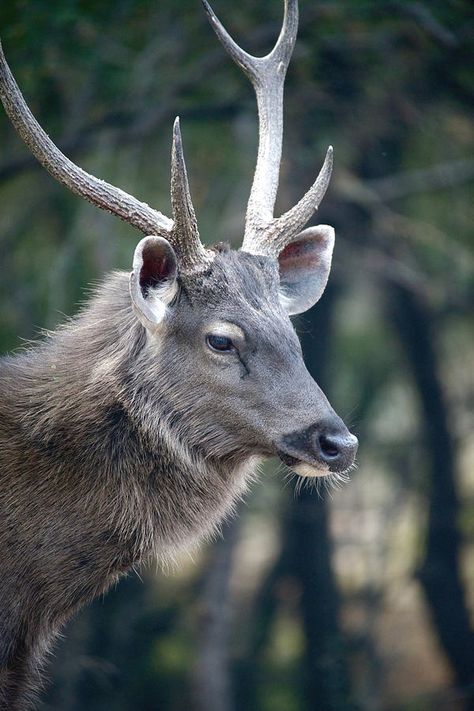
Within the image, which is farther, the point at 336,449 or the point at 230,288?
the point at 230,288

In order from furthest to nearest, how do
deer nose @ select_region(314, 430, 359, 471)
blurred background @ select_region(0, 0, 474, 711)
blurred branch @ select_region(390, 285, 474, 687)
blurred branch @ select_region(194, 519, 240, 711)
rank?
blurred branch @ select_region(390, 285, 474, 687)
blurred branch @ select_region(194, 519, 240, 711)
blurred background @ select_region(0, 0, 474, 711)
deer nose @ select_region(314, 430, 359, 471)

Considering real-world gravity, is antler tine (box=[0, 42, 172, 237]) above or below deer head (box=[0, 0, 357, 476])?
above

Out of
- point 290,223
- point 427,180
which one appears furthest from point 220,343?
point 427,180

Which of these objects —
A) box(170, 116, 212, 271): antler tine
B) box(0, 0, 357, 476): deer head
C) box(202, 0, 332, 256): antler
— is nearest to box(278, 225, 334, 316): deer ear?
box(202, 0, 332, 256): antler

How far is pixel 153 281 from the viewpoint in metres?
5.21

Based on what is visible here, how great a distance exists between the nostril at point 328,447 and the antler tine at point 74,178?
1.32 metres

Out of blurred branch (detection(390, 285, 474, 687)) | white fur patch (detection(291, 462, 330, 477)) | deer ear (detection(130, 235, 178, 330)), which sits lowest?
blurred branch (detection(390, 285, 474, 687))

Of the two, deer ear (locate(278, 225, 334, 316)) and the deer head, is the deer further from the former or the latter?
deer ear (locate(278, 225, 334, 316))

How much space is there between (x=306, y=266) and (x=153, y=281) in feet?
3.92

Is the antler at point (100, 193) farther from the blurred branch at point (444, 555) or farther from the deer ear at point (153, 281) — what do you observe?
the blurred branch at point (444, 555)

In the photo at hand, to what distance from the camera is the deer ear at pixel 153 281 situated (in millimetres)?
4969

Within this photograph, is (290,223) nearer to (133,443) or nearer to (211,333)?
(211,333)

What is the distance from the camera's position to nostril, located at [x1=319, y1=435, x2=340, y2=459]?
481 centimetres

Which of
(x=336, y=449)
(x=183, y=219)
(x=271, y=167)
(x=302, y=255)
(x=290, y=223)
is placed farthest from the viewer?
(x=302, y=255)
